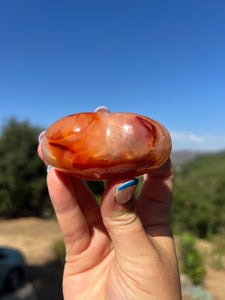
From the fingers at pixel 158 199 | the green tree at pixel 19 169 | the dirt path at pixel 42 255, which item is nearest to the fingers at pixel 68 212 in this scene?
the fingers at pixel 158 199

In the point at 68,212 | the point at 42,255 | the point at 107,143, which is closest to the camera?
the point at 107,143

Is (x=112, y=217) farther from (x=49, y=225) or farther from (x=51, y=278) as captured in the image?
(x=49, y=225)

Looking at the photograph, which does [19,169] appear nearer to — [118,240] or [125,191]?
[118,240]

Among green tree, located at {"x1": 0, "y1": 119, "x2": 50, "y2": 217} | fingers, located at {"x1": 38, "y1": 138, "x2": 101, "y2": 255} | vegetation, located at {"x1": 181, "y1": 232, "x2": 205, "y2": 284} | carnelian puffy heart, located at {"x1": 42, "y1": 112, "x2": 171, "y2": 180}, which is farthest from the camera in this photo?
green tree, located at {"x1": 0, "y1": 119, "x2": 50, "y2": 217}

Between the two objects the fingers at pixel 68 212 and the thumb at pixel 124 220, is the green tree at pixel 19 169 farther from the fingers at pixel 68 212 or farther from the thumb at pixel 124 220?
the thumb at pixel 124 220

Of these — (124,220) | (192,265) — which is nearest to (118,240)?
(124,220)

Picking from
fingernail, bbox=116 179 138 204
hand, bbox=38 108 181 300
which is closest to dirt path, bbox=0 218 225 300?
hand, bbox=38 108 181 300

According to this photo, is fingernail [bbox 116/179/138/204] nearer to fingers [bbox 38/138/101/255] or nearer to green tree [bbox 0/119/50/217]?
fingers [bbox 38/138/101/255]
